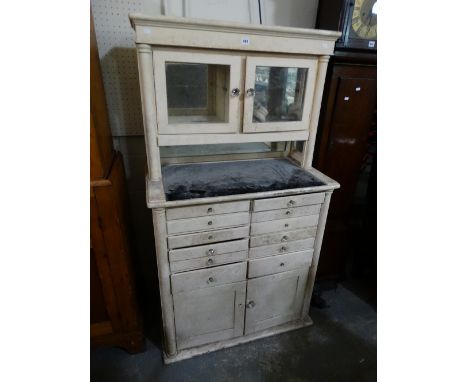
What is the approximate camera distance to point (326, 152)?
161 cm

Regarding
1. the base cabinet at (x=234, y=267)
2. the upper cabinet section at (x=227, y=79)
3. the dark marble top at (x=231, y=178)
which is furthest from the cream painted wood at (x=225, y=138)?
the base cabinet at (x=234, y=267)

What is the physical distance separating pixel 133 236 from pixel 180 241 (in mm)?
688

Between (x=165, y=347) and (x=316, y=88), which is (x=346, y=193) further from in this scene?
(x=165, y=347)

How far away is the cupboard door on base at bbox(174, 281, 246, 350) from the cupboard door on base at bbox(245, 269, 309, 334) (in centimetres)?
5

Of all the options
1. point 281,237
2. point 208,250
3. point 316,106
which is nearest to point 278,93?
point 316,106

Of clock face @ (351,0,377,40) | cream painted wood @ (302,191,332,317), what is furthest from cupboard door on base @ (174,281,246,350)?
clock face @ (351,0,377,40)

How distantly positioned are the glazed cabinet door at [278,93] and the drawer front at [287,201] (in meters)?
0.33

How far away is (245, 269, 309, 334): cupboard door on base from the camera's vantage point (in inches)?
58.2

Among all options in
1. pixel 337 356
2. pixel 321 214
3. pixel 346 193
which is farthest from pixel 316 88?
pixel 337 356

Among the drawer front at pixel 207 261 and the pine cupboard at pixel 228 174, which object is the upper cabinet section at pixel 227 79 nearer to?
the pine cupboard at pixel 228 174

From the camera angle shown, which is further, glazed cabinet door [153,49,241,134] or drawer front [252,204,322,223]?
drawer front [252,204,322,223]

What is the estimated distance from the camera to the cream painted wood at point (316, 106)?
1280 millimetres

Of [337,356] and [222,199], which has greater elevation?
[222,199]

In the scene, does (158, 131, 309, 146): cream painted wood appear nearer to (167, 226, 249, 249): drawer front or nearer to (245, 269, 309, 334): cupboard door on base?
(167, 226, 249, 249): drawer front
